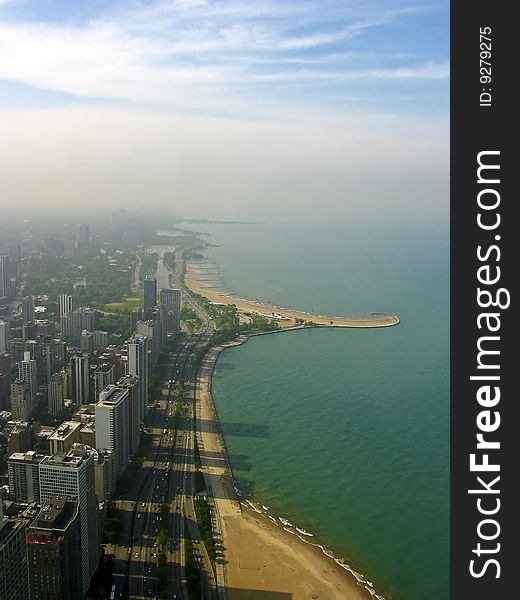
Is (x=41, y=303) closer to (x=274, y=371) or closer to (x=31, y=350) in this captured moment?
(x=31, y=350)

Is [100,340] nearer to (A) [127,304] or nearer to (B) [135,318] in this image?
(B) [135,318]

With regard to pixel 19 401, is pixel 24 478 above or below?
below

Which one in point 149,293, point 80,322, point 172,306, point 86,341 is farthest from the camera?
point 149,293

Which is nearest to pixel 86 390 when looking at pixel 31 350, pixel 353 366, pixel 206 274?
pixel 31 350

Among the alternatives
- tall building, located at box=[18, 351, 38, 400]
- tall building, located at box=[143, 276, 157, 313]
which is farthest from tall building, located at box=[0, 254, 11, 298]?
tall building, located at box=[18, 351, 38, 400]

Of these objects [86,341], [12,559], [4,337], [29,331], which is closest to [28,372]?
[4,337]

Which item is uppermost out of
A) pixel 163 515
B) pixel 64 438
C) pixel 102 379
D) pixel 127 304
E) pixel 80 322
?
pixel 127 304
